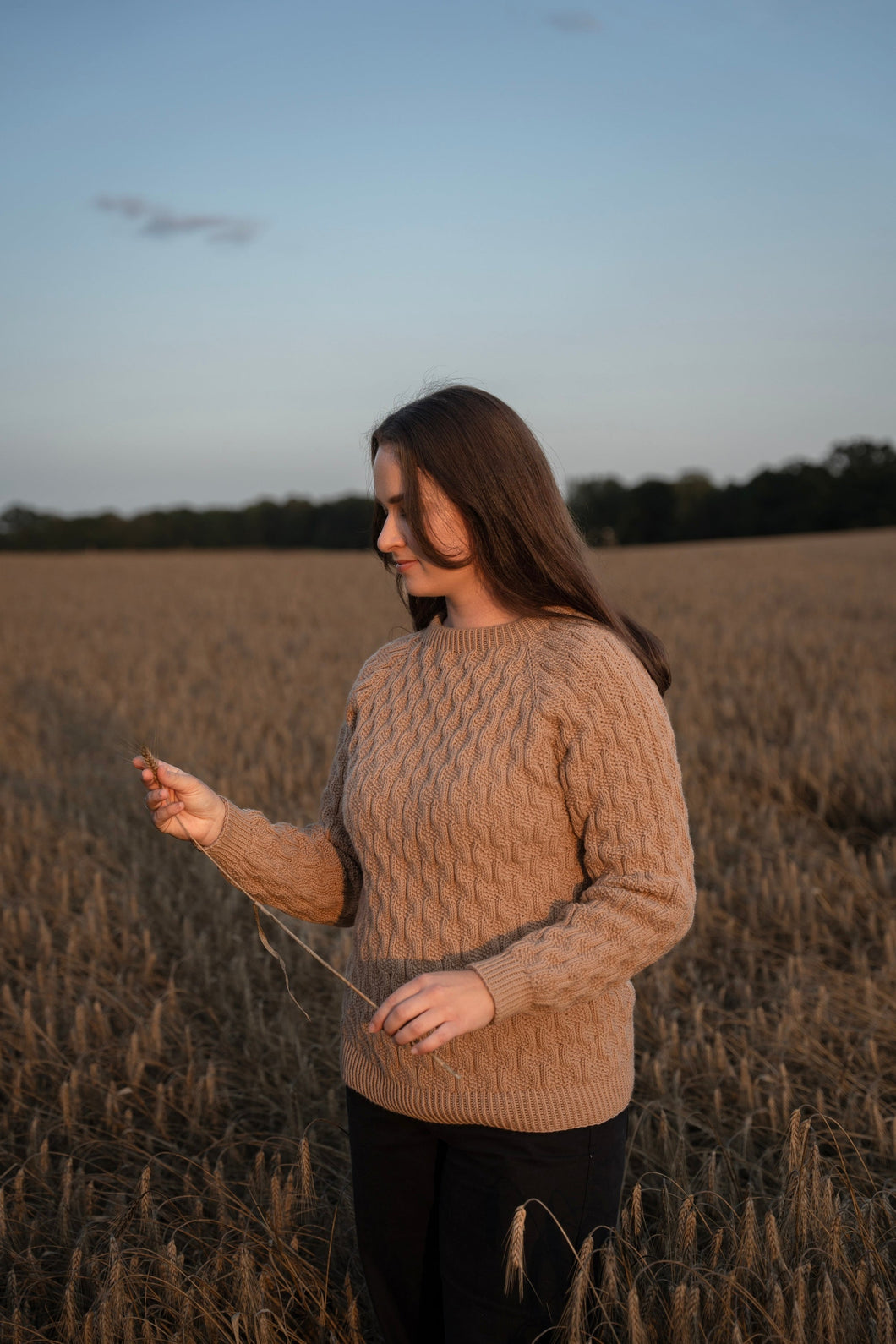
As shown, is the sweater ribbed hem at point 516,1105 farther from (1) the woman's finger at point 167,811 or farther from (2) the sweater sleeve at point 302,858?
(1) the woman's finger at point 167,811

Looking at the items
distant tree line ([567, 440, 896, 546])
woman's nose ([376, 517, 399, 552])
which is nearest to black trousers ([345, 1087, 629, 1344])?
woman's nose ([376, 517, 399, 552])

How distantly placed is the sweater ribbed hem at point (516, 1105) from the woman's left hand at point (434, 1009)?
0.26 metres

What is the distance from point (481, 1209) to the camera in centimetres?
161

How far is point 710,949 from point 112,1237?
253cm

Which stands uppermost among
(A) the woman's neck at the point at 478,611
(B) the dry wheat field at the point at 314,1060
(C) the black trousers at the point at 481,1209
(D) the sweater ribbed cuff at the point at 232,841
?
(A) the woman's neck at the point at 478,611

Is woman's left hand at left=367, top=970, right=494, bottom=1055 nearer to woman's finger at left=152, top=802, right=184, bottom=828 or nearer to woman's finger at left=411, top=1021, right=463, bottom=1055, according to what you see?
woman's finger at left=411, top=1021, right=463, bottom=1055

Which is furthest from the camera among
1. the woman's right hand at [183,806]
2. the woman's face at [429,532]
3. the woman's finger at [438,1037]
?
the woman's right hand at [183,806]

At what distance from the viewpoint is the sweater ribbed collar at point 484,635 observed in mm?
1790

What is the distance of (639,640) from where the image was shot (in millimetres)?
1812

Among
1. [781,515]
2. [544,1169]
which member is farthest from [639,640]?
[781,515]

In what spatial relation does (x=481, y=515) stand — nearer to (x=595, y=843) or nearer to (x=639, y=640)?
(x=639, y=640)

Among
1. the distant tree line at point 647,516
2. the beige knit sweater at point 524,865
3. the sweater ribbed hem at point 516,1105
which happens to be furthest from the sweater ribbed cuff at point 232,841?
the distant tree line at point 647,516

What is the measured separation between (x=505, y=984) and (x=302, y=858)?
64 cm

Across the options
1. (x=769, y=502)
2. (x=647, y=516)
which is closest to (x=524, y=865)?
(x=769, y=502)
